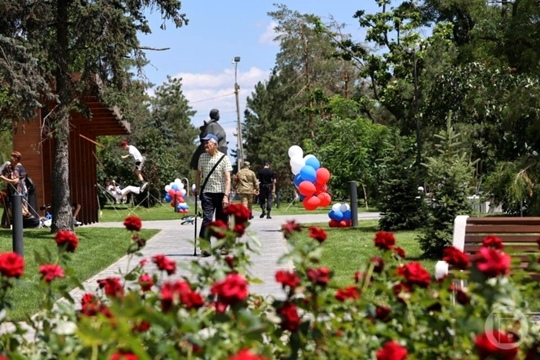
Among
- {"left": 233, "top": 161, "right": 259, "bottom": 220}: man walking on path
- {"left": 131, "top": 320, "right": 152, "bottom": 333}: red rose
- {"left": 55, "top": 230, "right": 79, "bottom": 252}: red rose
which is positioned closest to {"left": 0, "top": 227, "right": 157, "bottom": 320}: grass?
{"left": 233, "top": 161, "right": 259, "bottom": 220}: man walking on path

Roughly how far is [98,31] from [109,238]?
419cm

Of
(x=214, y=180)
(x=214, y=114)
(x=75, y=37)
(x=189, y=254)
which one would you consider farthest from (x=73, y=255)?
(x=75, y=37)

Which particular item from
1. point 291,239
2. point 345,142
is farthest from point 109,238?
point 345,142

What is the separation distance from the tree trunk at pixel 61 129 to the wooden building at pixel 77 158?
212 inches

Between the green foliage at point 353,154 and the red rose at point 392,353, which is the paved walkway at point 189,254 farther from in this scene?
the green foliage at point 353,154

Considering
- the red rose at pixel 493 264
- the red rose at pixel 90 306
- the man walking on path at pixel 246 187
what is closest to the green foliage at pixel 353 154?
the man walking on path at pixel 246 187

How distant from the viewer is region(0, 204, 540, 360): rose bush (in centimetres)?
344

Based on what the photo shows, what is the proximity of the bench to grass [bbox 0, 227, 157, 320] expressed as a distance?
274 cm

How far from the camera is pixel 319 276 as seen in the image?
398 cm

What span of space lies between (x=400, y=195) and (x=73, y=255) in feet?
23.9

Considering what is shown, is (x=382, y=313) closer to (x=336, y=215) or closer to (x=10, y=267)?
(x=10, y=267)

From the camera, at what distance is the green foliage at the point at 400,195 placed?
20.6 metres

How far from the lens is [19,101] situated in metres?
17.5

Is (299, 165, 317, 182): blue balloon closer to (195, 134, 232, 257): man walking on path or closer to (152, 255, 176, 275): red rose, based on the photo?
(195, 134, 232, 257): man walking on path
